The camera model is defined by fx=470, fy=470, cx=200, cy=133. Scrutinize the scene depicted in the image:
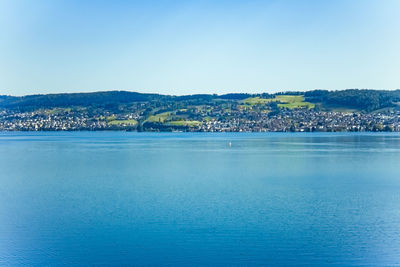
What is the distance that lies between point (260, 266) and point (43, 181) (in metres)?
28.1

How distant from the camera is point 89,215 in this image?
84.7 ft

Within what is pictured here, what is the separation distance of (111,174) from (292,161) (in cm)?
2304

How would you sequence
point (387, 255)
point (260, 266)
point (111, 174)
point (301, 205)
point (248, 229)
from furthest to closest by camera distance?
point (111, 174) < point (301, 205) < point (248, 229) < point (387, 255) < point (260, 266)

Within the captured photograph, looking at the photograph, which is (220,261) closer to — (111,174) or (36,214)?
(36,214)

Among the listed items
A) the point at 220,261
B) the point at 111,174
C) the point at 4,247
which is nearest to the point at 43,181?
the point at 111,174

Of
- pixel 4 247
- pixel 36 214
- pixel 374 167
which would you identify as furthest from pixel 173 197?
pixel 374 167

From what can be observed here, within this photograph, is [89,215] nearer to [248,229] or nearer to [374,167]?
[248,229]

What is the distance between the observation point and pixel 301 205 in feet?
93.4

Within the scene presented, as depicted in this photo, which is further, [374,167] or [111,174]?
[374,167]

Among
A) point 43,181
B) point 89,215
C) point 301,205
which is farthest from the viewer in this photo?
point 43,181

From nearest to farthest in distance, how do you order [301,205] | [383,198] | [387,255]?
1. [387,255]
2. [301,205]
3. [383,198]

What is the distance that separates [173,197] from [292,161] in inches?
1140

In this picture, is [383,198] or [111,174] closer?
[383,198]

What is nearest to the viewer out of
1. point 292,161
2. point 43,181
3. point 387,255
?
point 387,255
